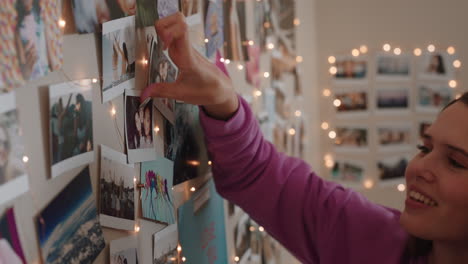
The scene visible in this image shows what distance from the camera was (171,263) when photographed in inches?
42.6

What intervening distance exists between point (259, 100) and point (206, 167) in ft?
1.83

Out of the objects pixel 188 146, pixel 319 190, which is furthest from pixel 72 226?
pixel 319 190

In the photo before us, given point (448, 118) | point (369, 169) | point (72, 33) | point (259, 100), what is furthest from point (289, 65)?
point (72, 33)

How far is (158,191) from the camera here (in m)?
1.02

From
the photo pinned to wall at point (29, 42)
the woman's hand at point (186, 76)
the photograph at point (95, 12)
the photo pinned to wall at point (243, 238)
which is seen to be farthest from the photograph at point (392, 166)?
the photo pinned to wall at point (29, 42)

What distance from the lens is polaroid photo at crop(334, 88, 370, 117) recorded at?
3143 mm

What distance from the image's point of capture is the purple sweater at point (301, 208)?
1.21 m

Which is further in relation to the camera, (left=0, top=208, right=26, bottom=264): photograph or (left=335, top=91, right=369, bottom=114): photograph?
(left=335, top=91, right=369, bottom=114): photograph

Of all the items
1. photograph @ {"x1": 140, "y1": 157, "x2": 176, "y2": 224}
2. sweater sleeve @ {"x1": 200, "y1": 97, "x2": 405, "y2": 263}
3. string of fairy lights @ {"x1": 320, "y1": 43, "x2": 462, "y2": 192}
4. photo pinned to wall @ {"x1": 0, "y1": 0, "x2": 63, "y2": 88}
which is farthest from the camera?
string of fairy lights @ {"x1": 320, "y1": 43, "x2": 462, "y2": 192}

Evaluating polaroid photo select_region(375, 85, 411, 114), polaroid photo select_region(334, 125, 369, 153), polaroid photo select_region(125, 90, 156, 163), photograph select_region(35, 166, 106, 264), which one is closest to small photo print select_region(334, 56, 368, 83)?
polaroid photo select_region(375, 85, 411, 114)

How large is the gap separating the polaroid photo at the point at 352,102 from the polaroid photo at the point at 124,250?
2370 millimetres

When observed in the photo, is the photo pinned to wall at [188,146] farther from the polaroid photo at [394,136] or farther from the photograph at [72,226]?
the polaroid photo at [394,136]

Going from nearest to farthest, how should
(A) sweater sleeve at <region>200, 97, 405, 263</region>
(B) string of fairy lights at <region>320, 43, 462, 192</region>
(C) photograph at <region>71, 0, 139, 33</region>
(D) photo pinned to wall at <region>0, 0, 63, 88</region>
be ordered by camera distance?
(D) photo pinned to wall at <region>0, 0, 63, 88</region>, (C) photograph at <region>71, 0, 139, 33</region>, (A) sweater sleeve at <region>200, 97, 405, 263</region>, (B) string of fairy lights at <region>320, 43, 462, 192</region>

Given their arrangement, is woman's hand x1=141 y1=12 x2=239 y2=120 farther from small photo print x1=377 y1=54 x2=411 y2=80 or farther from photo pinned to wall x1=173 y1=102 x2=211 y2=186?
small photo print x1=377 y1=54 x2=411 y2=80
